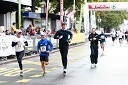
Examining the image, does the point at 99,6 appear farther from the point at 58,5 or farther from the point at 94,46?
the point at 94,46

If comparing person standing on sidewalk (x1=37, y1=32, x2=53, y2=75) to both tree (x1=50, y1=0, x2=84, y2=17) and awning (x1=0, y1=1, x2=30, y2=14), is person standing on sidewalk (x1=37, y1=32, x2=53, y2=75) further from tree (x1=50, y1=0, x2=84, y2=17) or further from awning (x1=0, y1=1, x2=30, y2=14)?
tree (x1=50, y1=0, x2=84, y2=17)

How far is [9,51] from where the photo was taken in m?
22.3

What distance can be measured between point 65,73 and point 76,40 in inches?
1160

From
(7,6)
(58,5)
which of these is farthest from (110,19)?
(7,6)

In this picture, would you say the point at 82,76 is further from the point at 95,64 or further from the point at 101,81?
the point at 95,64

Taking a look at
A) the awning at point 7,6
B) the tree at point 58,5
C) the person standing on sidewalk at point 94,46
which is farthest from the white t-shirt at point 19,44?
the tree at point 58,5

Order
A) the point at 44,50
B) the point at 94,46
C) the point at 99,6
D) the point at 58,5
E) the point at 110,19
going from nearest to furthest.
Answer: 1. the point at 44,50
2. the point at 94,46
3. the point at 58,5
4. the point at 99,6
5. the point at 110,19

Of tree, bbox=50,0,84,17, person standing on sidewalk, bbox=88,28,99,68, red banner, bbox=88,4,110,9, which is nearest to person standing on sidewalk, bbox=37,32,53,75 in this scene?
person standing on sidewalk, bbox=88,28,99,68

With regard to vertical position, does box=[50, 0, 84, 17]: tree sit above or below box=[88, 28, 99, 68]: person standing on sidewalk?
above

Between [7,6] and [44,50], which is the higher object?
[7,6]

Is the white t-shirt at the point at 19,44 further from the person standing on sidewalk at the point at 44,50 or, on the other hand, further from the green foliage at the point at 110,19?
the green foliage at the point at 110,19

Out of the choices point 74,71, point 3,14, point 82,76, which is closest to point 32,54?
point 3,14

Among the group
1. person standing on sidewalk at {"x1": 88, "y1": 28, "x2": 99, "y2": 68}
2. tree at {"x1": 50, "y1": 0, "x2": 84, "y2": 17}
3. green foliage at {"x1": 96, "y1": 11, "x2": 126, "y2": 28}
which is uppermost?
tree at {"x1": 50, "y1": 0, "x2": 84, "y2": 17}

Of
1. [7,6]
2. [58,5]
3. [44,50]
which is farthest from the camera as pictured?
[58,5]
